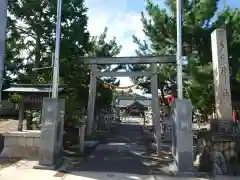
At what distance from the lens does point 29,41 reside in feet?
52.1

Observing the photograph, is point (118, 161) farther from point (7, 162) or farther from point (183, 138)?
point (7, 162)

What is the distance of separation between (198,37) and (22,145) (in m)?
9.88

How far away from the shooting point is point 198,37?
591 inches

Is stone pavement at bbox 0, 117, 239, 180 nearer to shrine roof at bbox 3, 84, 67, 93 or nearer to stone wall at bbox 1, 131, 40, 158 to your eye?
stone wall at bbox 1, 131, 40, 158

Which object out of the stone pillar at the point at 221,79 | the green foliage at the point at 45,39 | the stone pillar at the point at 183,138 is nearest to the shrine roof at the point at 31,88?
the green foliage at the point at 45,39

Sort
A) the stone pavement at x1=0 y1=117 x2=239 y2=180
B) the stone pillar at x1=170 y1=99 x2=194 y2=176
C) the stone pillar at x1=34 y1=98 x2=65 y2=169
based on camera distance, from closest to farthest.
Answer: the stone pavement at x1=0 y1=117 x2=239 y2=180 < the stone pillar at x1=170 y1=99 x2=194 y2=176 < the stone pillar at x1=34 y1=98 x2=65 y2=169

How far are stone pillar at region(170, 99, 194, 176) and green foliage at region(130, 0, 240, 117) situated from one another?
15.9 feet

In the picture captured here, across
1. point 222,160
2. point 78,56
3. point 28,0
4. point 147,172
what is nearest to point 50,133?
point 147,172

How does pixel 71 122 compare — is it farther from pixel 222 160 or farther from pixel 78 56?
pixel 222 160

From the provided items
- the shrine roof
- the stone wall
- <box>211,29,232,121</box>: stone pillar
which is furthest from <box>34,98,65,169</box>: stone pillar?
<box>211,29,232,121</box>: stone pillar

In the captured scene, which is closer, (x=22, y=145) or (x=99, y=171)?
(x=99, y=171)

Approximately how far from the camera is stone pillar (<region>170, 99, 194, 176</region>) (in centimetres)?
891

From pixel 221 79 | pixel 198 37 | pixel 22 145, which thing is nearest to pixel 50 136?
pixel 22 145

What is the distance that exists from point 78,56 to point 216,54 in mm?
7896
